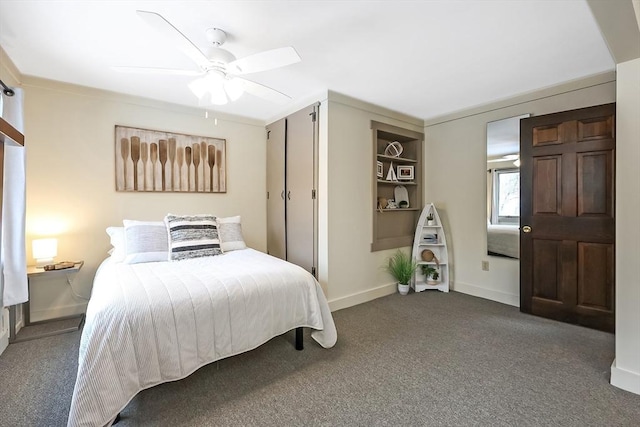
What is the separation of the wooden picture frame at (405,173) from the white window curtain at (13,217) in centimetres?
395

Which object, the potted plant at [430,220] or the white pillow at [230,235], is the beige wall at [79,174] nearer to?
the white pillow at [230,235]

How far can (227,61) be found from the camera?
1890 mm

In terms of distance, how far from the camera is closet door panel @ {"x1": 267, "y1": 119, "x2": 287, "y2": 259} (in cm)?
371

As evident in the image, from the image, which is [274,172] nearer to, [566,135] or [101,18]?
[101,18]

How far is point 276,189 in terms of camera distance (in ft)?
12.7

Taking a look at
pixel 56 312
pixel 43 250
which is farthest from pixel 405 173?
pixel 56 312

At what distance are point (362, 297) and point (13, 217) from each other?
3.27 m

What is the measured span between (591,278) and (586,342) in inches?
23.9

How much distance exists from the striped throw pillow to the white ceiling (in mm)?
1366

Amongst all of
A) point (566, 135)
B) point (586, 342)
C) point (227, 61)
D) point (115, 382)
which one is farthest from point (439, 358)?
point (227, 61)

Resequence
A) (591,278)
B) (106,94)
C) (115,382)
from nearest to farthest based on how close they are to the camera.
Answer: (115,382), (591,278), (106,94)

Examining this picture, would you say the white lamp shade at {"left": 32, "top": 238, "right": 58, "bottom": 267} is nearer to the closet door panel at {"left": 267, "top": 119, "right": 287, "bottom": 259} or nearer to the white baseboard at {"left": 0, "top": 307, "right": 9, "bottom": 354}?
the white baseboard at {"left": 0, "top": 307, "right": 9, "bottom": 354}

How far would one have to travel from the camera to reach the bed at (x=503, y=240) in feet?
10.6

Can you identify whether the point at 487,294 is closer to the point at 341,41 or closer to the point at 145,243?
the point at 341,41
